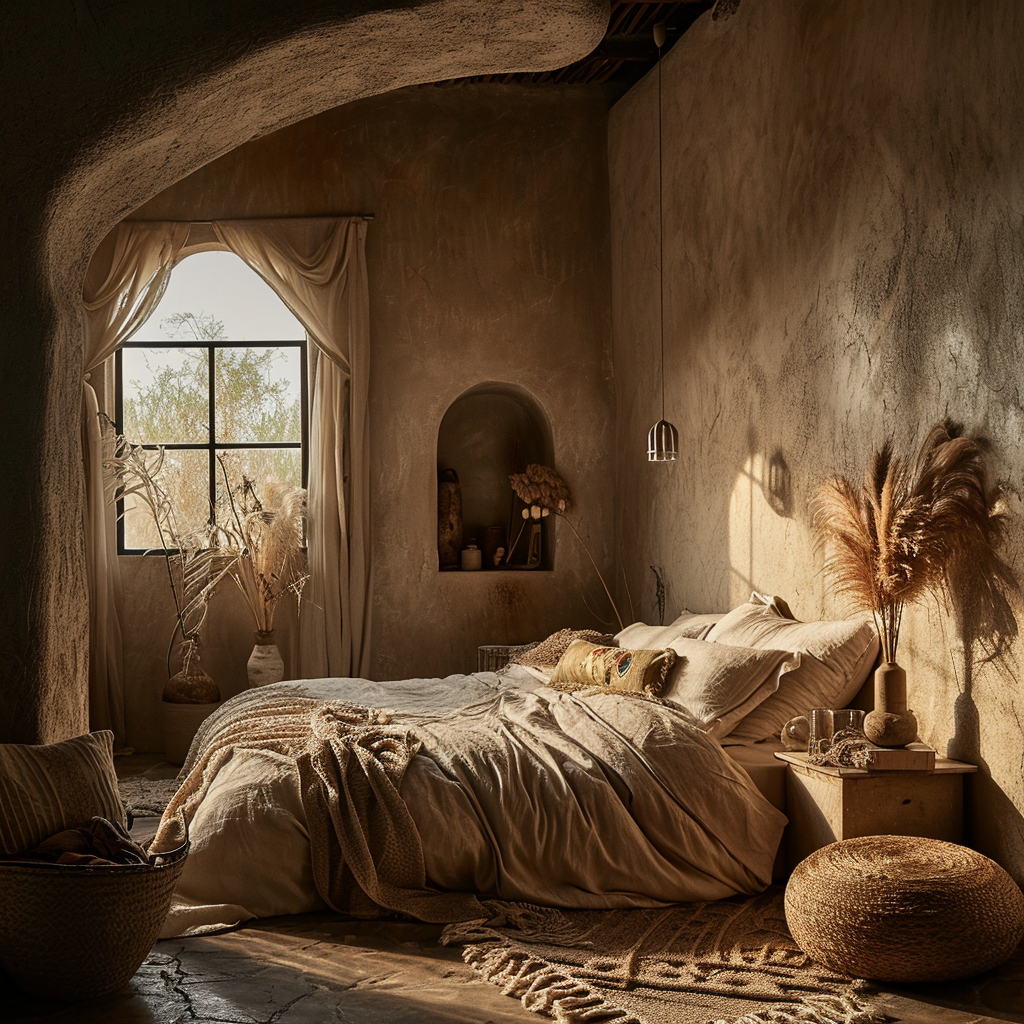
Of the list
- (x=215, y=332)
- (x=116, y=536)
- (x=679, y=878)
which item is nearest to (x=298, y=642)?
(x=116, y=536)

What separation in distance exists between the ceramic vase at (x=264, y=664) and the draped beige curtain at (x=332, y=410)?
29 centimetres

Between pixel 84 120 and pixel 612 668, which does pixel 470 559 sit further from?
pixel 84 120

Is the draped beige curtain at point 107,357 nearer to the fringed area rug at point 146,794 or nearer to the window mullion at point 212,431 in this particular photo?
the window mullion at point 212,431

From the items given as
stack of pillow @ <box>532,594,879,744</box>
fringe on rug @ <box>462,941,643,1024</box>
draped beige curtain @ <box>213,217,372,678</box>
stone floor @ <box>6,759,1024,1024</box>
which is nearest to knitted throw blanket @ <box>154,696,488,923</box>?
stone floor @ <box>6,759,1024,1024</box>

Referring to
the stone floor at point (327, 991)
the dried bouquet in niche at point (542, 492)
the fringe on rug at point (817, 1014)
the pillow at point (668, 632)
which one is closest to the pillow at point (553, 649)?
the pillow at point (668, 632)

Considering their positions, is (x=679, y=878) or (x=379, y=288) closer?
(x=679, y=878)

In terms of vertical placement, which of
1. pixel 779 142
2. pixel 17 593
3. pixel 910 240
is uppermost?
pixel 779 142

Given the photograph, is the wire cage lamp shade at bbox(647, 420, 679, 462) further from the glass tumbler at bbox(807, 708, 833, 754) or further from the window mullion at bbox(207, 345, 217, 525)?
the window mullion at bbox(207, 345, 217, 525)

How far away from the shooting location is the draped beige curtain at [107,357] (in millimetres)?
6734

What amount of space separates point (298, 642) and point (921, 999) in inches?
189

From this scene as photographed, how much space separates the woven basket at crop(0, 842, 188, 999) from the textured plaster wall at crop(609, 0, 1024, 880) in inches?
99.2

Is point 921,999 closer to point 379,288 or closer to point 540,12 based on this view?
point 540,12

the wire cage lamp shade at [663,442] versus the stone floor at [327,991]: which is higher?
the wire cage lamp shade at [663,442]

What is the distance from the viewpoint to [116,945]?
266 centimetres
